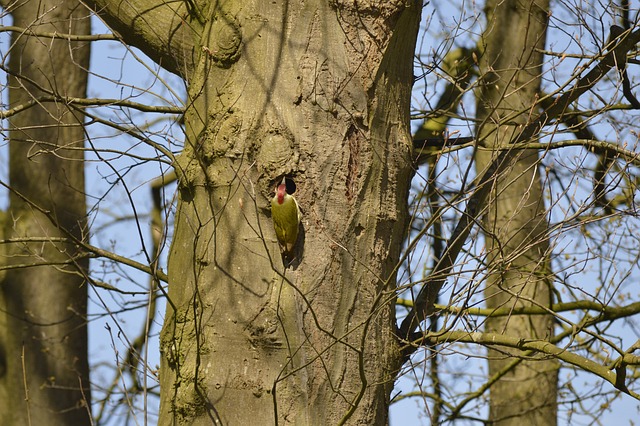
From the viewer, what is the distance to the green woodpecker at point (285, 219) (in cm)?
261

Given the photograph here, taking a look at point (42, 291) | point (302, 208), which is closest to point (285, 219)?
point (302, 208)

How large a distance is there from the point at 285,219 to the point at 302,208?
0.31 feet

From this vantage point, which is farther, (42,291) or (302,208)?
(42,291)

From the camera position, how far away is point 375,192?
9.14 ft

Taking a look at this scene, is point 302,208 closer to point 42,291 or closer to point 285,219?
point 285,219

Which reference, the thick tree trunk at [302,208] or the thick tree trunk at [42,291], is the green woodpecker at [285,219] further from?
Result: the thick tree trunk at [42,291]

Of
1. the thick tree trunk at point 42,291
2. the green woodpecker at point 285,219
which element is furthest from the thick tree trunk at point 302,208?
the thick tree trunk at point 42,291

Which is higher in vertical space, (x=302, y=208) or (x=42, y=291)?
(x=42, y=291)

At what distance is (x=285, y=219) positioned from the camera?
2598 mm

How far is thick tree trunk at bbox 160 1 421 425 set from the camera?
2561 millimetres

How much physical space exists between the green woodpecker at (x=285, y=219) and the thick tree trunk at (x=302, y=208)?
0.14 feet

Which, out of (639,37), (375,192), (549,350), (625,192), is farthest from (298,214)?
(625,192)

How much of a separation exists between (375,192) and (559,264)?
3192 mm

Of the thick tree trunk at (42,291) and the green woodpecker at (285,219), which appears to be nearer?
the green woodpecker at (285,219)
